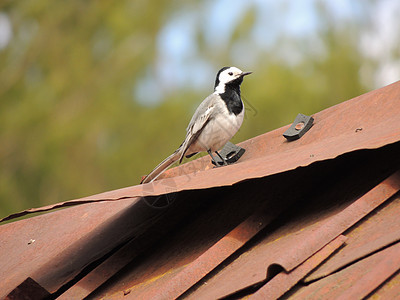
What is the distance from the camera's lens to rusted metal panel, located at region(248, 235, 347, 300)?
209cm

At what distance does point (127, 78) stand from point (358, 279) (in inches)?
704

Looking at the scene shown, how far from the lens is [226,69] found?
539 cm

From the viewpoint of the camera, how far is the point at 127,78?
767 inches

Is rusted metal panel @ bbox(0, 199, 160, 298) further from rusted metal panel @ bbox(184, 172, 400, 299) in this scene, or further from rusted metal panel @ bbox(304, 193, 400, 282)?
rusted metal panel @ bbox(304, 193, 400, 282)

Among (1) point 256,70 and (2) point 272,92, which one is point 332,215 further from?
(1) point 256,70

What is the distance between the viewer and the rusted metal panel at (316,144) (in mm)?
2428

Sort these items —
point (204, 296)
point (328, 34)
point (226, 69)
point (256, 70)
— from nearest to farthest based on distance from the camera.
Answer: point (204, 296)
point (226, 69)
point (256, 70)
point (328, 34)

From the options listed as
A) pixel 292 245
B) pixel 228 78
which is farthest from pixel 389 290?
pixel 228 78

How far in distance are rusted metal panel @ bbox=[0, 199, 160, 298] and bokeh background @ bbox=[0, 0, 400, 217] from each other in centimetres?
1292

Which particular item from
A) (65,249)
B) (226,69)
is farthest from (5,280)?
(226,69)

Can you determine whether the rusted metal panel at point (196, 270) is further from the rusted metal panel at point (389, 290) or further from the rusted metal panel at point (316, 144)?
the rusted metal panel at point (389, 290)

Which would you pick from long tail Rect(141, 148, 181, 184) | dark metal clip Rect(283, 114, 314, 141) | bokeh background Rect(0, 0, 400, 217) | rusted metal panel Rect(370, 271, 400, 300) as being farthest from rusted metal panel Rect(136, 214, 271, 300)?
bokeh background Rect(0, 0, 400, 217)

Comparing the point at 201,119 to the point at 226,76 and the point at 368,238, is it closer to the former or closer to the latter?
the point at 226,76

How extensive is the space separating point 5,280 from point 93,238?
0.46m
